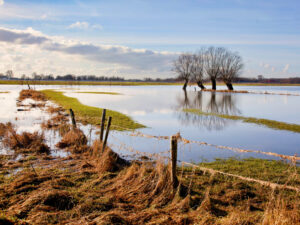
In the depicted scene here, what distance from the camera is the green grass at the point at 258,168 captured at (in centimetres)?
965

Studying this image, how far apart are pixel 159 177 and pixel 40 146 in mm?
8139

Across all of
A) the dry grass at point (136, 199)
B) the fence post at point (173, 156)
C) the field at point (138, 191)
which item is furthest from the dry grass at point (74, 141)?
the fence post at point (173, 156)

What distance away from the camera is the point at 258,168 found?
1079 centimetres

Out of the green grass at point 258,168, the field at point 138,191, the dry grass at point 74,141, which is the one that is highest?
the dry grass at point 74,141

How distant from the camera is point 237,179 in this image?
917 centimetres

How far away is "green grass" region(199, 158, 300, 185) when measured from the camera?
9.65 m

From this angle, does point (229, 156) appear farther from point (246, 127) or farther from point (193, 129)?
point (246, 127)

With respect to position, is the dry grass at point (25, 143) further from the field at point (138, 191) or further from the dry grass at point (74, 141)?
the dry grass at point (74, 141)

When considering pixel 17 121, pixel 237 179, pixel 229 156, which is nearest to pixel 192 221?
pixel 237 179

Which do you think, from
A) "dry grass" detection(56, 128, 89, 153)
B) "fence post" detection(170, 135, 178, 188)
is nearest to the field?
"fence post" detection(170, 135, 178, 188)

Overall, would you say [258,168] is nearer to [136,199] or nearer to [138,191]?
[138,191]

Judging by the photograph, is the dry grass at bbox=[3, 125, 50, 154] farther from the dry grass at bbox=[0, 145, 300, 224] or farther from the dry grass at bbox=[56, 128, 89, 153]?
the dry grass at bbox=[0, 145, 300, 224]

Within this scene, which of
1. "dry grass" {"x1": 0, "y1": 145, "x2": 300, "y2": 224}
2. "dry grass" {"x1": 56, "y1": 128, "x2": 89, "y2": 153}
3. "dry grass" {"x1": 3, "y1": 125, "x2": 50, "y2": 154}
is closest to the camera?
"dry grass" {"x1": 0, "y1": 145, "x2": 300, "y2": 224}

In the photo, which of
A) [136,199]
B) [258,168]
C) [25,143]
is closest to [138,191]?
[136,199]
